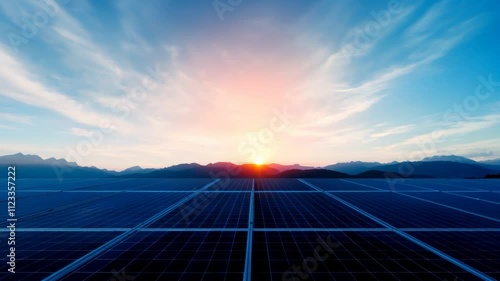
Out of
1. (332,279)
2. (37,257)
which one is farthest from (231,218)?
(37,257)

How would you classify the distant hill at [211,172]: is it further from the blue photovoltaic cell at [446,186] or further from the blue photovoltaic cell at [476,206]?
the blue photovoltaic cell at [476,206]

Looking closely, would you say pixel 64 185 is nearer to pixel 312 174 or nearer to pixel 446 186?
pixel 446 186

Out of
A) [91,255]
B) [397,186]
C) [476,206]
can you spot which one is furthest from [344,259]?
[397,186]

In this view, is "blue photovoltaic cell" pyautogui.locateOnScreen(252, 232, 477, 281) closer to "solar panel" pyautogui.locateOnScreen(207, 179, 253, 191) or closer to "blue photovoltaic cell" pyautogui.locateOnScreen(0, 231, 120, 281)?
"blue photovoltaic cell" pyautogui.locateOnScreen(0, 231, 120, 281)

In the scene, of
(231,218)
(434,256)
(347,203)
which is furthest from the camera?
(347,203)

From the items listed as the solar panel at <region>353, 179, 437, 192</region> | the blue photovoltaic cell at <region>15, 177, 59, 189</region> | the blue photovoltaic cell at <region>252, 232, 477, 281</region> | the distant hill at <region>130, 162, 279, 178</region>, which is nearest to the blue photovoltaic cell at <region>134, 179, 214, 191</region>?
the blue photovoltaic cell at <region>15, 177, 59, 189</region>

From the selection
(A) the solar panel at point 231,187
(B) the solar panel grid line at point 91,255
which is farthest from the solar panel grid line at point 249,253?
(A) the solar panel at point 231,187

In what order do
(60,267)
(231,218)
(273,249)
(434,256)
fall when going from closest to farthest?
1. (60,267)
2. (434,256)
3. (273,249)
4. (231,218)

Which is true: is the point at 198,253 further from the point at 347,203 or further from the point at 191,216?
the point at 347,203
